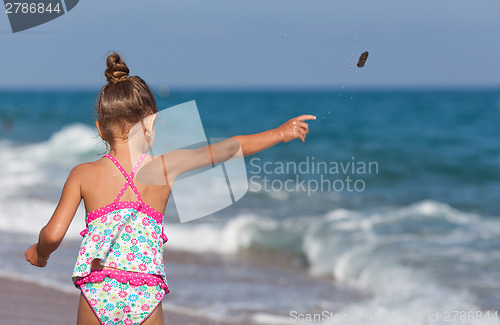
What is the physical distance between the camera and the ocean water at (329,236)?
213 inches

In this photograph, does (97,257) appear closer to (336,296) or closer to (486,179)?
(336,296)

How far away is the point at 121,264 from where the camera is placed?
2.13 m

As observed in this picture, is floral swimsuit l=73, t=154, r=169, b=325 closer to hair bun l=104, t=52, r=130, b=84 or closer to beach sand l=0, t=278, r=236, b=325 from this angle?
hair bun l=104, t=52, r=130, b=84

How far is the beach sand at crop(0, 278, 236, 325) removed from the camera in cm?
438

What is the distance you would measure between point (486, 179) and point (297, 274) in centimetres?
808

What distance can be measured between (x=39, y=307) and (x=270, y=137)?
121 inches

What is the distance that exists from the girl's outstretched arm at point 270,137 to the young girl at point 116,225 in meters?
0.35

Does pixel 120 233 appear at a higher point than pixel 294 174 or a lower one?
higher

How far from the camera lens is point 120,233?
2152mm

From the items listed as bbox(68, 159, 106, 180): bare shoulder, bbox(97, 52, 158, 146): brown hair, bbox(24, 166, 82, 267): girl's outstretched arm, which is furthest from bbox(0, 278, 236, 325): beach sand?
bbox(97, 52, 158, 146): brown hair

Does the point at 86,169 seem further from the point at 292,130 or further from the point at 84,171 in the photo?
the point at 292,130

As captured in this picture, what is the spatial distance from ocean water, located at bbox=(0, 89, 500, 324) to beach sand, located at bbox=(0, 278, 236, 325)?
22cm

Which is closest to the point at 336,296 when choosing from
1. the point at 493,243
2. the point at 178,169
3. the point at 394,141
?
the point at 493,243

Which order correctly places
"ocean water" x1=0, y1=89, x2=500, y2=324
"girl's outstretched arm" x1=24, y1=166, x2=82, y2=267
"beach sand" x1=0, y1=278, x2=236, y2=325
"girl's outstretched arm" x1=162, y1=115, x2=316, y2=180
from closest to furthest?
1. "girl's outstretched arm" x1=24, y1=166, x2=82, y2=267
2. "girl's outstretched arm" x1=162, y1=115, x2=316, y2=180
3. "beach sand" x1=0, y1=278, x2=236, y2=325
4. "ocean water" x1=0, y1=89, x2=500, y2=324
